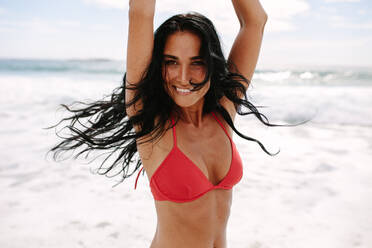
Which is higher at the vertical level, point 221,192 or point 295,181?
point 221,192

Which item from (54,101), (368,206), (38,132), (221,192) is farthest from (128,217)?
(54,101)

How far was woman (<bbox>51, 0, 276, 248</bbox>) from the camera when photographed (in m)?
1.76

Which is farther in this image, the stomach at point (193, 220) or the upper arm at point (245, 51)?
the upper arm at point (245, 51)

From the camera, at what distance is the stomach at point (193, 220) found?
189 cm

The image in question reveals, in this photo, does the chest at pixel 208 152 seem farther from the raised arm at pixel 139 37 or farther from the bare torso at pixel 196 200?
the raised arm at pixel 139 37

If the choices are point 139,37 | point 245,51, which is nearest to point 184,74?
point 139,37

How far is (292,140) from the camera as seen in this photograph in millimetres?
6859

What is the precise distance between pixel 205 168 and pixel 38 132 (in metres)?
6.13

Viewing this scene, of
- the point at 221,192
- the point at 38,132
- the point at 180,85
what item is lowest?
the point at 38,132

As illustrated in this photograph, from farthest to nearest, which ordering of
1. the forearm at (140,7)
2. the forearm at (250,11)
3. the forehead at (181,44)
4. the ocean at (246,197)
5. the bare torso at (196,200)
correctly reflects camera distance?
the ocean at (246,197) < the forearm at (250,11) < the bare torso at (196,200) < the forehead at (181,44) < the forearm at (140,7)

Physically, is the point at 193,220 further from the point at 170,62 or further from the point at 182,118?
the point at 170,62

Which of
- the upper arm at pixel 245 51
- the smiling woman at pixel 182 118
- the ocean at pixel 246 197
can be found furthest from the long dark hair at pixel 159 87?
the ocean at pixel 246 197

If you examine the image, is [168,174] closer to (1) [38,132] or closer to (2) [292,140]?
(2) [292,140]

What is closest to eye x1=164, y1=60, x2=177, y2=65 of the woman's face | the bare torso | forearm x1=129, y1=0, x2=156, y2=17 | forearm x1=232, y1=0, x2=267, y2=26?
the woman's face
